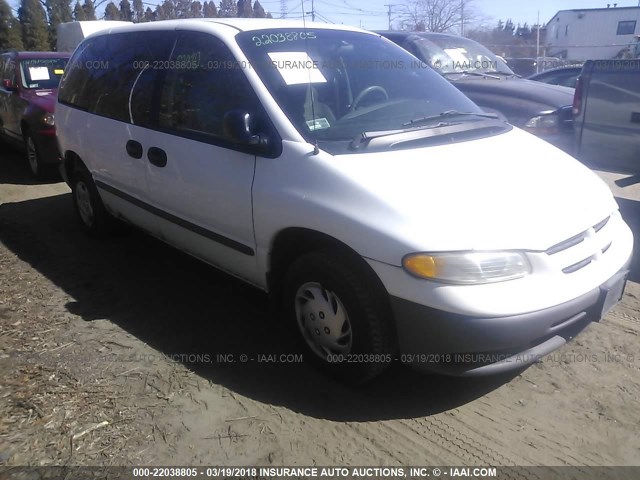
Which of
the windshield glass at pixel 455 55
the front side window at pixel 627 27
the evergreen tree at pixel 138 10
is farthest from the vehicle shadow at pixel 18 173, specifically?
the front side window at pixel 627 27

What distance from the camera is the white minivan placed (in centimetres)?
244

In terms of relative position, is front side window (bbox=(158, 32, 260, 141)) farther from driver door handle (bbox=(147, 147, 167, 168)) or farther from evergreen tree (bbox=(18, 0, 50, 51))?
evergreen tree (bbox=(18, 0, 50, 51))

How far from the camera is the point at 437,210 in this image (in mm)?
2504

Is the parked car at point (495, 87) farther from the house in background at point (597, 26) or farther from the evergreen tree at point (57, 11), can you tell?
the house in background at point (597, 26)

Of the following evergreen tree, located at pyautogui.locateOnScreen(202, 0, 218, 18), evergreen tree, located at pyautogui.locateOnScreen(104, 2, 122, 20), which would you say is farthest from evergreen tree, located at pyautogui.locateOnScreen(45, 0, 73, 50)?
evergreen tree, located at pyautogui.locateOnScreen(202, 0, 218, 18)

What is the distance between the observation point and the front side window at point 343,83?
10.1 feet

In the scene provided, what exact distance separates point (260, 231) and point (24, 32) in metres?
31.5

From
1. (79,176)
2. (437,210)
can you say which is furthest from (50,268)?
(437,210)

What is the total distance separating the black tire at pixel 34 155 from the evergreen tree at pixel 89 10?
98.5ft

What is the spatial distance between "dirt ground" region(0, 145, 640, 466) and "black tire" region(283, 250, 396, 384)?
0.17 m

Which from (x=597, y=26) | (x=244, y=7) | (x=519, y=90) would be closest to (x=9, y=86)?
(x=519, y=90)

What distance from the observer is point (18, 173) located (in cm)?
804

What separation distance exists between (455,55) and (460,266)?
5923mm

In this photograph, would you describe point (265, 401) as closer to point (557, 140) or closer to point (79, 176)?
point (79, 176)
